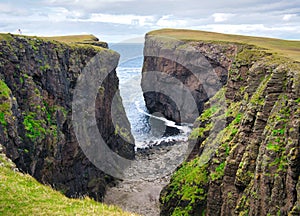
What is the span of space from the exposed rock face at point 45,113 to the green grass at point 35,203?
14.9m

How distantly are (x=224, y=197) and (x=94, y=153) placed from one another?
1211 inches

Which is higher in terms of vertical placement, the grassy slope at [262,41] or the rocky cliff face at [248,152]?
the grassy slope at [262,41]

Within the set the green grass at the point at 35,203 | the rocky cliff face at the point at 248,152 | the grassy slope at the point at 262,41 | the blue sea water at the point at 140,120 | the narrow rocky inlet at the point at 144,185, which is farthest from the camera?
the blue sea water at the point at 140,120

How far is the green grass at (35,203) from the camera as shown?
52.6 feet

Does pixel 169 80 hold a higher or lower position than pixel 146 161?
higher

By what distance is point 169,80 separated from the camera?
105 metres

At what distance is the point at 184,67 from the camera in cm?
10088

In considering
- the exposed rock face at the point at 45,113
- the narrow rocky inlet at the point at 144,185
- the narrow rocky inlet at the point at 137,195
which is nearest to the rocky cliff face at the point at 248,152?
the narrow rocky inlet at the point at 137,195

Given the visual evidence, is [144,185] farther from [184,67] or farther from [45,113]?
[184,67]

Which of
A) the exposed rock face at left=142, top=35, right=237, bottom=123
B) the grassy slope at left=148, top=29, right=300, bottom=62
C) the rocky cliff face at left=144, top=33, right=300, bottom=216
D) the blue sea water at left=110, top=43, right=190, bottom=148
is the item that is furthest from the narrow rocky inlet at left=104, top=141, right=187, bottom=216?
the grassy slope at left=148, top=29, right=300, bottom=62

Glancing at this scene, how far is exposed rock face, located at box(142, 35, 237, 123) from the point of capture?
295ft

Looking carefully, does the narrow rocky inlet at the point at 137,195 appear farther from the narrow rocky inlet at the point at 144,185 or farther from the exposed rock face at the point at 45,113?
the exposed rock face at the point at 45,113

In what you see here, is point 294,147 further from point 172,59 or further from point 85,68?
point 172,59

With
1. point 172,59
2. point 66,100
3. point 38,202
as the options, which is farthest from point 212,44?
point 38,202
